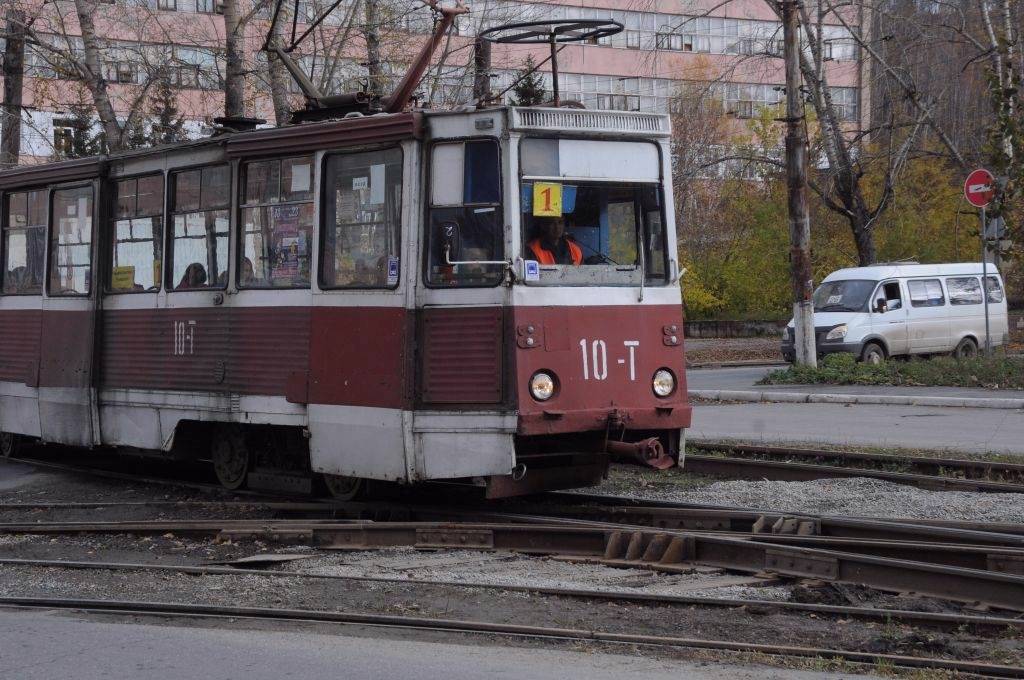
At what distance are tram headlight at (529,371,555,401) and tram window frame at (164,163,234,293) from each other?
3364 millimetres

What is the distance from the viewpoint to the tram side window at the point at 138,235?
12172 mm

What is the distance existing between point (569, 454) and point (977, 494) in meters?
3.33

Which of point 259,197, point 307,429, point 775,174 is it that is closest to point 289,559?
point 307,429

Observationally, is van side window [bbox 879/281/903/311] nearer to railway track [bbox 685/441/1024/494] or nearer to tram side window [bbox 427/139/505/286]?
railway track [bbox 685/441/1024/494]

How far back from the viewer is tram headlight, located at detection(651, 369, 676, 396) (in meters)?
9.93

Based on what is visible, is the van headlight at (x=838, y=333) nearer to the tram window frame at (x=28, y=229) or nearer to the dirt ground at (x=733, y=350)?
the dirt ground at (x=733, y=350)

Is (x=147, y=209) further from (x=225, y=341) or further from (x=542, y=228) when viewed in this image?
(x=542, y=228)

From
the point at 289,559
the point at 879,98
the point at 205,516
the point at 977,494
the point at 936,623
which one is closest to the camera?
the point at 936,623

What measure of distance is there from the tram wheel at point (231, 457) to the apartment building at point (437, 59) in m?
3.61

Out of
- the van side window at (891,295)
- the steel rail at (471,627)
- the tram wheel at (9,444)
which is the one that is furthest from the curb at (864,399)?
the steel rail at (471,627)

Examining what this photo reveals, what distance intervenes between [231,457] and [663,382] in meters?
4.43

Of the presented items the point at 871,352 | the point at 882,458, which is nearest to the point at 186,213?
the point at 882,458

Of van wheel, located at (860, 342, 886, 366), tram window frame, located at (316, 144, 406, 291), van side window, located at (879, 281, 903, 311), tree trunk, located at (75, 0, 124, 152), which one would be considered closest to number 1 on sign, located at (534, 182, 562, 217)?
tram window frame, located at (316, 144, 406, 291)

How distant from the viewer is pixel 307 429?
10.4m
